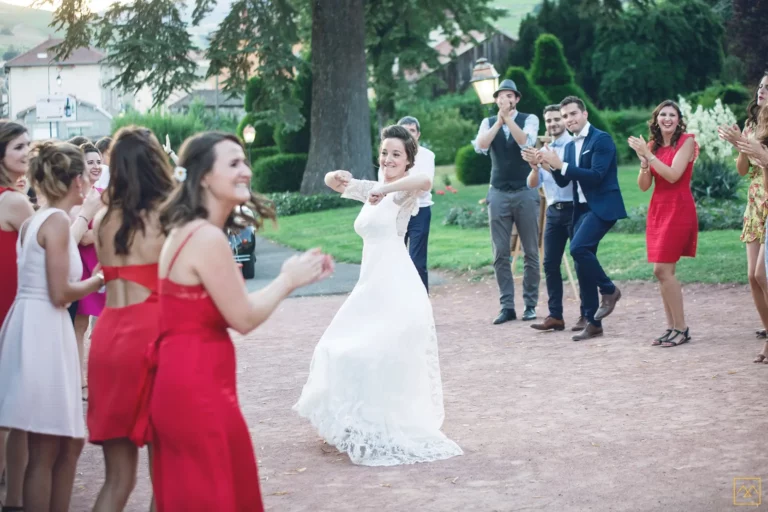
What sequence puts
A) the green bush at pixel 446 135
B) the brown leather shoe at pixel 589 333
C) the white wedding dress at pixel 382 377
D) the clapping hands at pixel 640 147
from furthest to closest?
the green bush at pixel 446 135
the brown leather shoe at pixel 589 333
the clapping hands at pixel 640 147
the white wedding dress at pixel 382 377

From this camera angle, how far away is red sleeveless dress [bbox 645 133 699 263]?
9.43 m

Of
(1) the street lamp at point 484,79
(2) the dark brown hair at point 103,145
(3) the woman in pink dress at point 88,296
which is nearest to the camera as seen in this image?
(3) the woman in pink dress at point 88,296

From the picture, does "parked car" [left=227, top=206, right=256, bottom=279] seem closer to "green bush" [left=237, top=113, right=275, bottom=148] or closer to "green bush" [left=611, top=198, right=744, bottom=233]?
"green bush" [left=611, top=198, right=744, bottom=233]

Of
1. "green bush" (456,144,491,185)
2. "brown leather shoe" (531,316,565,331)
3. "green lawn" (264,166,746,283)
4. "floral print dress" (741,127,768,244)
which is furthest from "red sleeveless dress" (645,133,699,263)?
"green bush" (456,144,491,185)

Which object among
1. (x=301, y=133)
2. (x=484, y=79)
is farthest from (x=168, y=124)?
(x=484, y=79)

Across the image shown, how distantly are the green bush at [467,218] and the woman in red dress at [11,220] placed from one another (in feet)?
55.7

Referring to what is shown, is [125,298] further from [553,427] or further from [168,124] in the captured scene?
[168,124]

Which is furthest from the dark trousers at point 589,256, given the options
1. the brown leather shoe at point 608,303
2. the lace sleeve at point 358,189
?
the lace sleeve at point 358,189

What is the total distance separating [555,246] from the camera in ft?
35.9

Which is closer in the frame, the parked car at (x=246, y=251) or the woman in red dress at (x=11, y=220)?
the woman in red dress at (x=11, y=220)

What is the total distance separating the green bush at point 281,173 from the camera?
112 ft

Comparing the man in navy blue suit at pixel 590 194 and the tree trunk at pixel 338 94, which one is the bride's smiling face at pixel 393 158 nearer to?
the man in navy blue suit at pixel 590 194

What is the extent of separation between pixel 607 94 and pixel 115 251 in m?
50.5

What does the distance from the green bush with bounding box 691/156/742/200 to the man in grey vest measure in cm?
931
